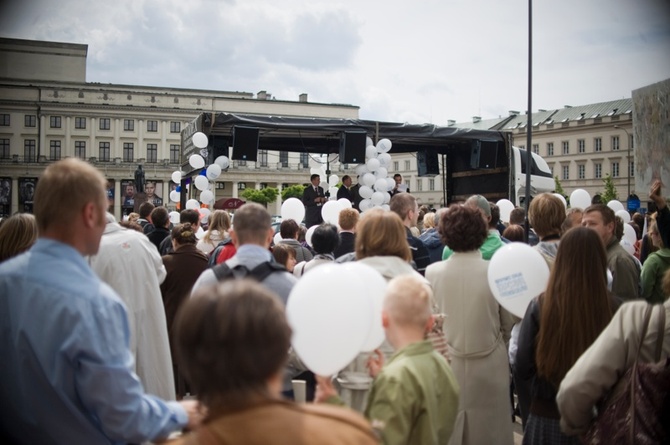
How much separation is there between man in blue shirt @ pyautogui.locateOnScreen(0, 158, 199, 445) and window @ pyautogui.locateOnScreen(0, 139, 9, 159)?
81.0 m

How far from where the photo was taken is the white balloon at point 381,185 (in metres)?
13.8

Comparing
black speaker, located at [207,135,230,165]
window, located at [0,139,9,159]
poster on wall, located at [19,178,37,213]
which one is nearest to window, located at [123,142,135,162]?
poster on wall, located at [19,178,37,213]

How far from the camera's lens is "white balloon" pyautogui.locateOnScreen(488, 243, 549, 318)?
379 cm

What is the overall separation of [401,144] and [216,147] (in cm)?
516

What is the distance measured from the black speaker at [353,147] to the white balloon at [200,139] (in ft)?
9.78

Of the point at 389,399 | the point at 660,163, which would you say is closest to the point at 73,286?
the point at 389,399

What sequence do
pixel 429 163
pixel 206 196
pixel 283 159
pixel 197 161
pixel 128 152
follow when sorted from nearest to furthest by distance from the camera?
pixel 197 161 < pixel 206 196 < pixel 429 163 < pixel 283 159 < pixel 128 152

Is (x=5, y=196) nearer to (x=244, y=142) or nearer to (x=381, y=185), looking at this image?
(x=244, y=142)

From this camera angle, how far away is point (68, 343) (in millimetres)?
2119

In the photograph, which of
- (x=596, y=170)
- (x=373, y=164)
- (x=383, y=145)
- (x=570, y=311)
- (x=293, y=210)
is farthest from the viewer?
(x=596, y=170)

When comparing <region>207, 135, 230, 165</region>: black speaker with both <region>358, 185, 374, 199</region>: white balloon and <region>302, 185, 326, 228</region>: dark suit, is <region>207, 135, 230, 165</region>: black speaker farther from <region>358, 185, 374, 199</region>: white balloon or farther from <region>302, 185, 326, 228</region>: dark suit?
<region>358, 185, 374, 199</region>: white balloon

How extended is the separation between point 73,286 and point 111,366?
0.33 meters

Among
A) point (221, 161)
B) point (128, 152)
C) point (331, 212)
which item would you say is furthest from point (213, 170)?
point (128, 152)

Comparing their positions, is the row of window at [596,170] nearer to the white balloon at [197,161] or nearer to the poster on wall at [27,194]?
the poster on wall at [27,194]
